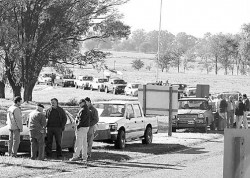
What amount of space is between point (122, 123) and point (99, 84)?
56.0 metres

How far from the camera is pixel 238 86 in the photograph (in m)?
95.4

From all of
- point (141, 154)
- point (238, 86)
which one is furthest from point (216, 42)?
point (141, 154)

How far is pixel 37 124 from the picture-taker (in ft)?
51.7

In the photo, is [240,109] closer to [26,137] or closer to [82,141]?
[82,141]

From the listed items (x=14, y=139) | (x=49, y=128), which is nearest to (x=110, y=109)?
(x=49, y=128)

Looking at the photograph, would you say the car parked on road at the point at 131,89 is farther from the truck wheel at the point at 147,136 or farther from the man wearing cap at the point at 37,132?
the man wearing cap at the point at 37,132

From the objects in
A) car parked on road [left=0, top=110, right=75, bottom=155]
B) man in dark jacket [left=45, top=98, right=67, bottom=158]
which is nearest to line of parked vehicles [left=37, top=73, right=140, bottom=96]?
car parked on road [left=0, top=110, right=75, bottom=155]

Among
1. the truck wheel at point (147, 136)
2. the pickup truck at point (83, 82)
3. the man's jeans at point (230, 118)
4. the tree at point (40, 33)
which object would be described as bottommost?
the truck wheel at point (147, 136)

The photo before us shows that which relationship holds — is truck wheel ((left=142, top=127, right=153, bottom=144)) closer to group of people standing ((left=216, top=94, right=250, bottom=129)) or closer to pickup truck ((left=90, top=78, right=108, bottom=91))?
group of people standing ((left=216, top=94, right=250, bottom=129))

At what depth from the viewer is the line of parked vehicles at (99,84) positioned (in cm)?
7050

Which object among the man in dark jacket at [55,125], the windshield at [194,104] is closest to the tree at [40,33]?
the windshield at [194,104]

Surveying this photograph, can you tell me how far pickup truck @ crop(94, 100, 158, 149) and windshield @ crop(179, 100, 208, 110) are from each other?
7436mm

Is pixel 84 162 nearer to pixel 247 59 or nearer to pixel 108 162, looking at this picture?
pixel 108 162

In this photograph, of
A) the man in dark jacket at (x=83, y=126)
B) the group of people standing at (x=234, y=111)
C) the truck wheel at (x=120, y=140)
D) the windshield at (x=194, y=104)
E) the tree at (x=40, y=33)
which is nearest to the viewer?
the man in dark jacket at (x=83, y=126)
